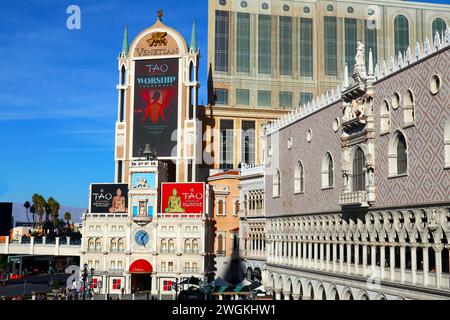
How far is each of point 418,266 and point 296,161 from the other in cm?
2021

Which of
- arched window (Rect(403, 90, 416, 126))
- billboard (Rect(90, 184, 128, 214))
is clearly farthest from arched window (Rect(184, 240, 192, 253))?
arched window (Rect(403, 90, 416, 126))

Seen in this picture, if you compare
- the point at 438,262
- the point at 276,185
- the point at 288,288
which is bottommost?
the point at 288,288

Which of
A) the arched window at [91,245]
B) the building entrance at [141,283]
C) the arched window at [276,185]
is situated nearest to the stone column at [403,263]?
the arched window at [276,185]

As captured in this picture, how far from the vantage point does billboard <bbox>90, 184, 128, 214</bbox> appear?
245 ft

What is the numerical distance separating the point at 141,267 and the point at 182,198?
30.9 feet

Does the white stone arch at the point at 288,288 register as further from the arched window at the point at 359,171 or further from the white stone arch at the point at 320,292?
the arched window at the point at 359,171

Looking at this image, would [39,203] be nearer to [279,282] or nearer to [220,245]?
[220,245]

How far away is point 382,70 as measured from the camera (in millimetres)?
38312

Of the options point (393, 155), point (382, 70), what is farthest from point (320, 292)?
point (382, 70)

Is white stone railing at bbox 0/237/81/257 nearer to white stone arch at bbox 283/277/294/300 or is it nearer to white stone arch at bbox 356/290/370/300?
white stone arch at bbox 283/277/294/300

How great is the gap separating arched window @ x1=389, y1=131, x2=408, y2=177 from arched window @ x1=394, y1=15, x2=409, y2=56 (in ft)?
182

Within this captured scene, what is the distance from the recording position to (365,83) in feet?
130

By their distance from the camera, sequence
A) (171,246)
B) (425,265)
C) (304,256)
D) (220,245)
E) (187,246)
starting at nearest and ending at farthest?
(425,265) < (304,256) < (187,246) < (171,246) < (220,245)
